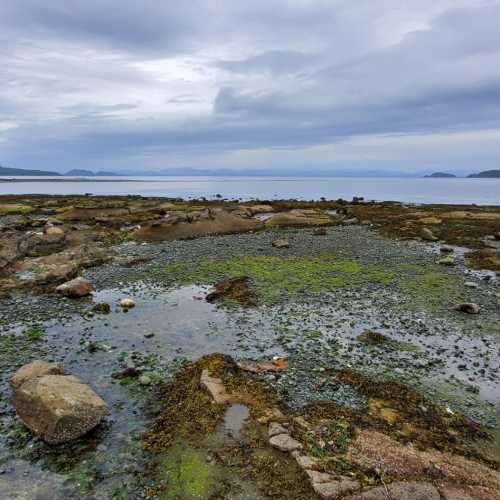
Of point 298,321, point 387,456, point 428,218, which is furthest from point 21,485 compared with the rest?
point 428,218

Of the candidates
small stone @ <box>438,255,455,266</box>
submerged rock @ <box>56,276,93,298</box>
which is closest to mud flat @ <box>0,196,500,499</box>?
submerged rock @ <box>56,276,93,298</box>

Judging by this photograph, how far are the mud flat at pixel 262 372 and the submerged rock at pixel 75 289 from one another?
360 millimetres

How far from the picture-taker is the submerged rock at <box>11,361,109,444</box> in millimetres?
8516

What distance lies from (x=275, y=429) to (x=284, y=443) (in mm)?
509

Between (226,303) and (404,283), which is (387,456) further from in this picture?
(404,283)

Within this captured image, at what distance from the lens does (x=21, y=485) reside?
24.3 feet

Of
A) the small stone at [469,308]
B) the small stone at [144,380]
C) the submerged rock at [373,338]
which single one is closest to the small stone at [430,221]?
the small stone at [469,308]

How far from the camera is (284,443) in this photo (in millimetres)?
8180

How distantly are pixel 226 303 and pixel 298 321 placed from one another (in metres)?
3.94

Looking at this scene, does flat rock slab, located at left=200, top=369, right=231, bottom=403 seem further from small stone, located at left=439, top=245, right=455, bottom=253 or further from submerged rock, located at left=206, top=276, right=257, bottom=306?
small stone, located at left=439, top=245, right=455, bottom=253

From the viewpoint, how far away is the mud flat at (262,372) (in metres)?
7.53

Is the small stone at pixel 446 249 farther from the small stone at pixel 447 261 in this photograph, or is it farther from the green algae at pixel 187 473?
the green algae at pixel 187 473

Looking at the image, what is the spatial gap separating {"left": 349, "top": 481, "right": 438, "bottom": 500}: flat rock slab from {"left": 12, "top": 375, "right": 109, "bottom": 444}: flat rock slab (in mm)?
5999

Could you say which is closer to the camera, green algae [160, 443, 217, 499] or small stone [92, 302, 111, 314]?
green algae [160, 443, 217, 499]
